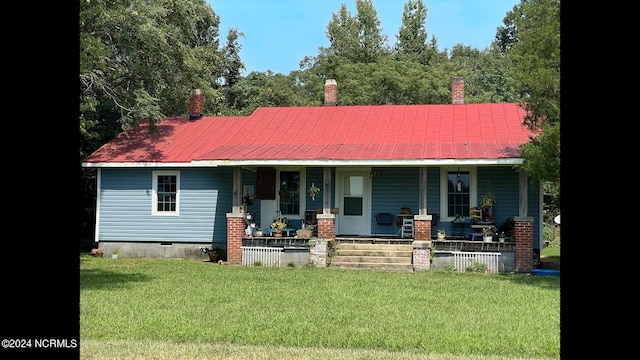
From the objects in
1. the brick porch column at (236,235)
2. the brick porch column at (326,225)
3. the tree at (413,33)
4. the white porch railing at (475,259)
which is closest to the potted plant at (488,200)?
the white porch railing at (475,259)

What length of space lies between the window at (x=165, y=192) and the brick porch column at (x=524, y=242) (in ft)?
32.5

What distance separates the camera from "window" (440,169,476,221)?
1727 cm

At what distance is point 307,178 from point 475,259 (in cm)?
565

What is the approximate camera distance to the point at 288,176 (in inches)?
733

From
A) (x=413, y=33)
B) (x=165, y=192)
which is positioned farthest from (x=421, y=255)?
(x=413, y=33)

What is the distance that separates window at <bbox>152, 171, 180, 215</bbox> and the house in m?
0.03

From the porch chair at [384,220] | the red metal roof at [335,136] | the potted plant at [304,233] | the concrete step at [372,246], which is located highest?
the red metal roof at [335,136]

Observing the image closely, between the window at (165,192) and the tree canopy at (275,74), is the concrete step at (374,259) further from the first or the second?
the window at (165,192)

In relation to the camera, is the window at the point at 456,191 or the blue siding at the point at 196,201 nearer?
the window at the point at 456,191

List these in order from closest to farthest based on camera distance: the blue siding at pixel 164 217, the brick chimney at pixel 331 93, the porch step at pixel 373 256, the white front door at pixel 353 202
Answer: the porch step at pixel 373 256
the white front door at pixel 353 202
the blue siding at pixel 164 217
the brick chimney at pixel 331 93

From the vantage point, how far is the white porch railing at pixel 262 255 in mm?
16578

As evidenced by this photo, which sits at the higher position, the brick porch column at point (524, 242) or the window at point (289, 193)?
the window at point (289, 193)

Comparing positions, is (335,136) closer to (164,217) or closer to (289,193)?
(289,193)
